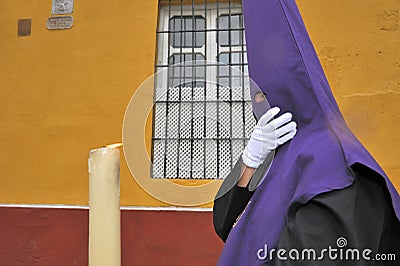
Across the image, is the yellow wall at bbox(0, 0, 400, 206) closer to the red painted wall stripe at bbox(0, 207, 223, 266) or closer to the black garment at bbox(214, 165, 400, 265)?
the red painted wall stripe at bbox(0, 207, 223, 266)

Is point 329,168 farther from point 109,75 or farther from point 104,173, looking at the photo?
point 109,75

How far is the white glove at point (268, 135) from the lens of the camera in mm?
1148

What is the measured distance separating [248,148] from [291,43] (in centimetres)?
34

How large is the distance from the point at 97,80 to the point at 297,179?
2540mm

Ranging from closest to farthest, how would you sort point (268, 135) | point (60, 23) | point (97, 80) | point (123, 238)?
Answer: 1. point (268, 135)
2. point (123, 238)
3. point (97, 80)
4. point (60, 23)

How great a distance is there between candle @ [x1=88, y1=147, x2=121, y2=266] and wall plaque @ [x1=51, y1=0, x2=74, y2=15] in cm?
266

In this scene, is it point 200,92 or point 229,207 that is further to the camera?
point 200,92

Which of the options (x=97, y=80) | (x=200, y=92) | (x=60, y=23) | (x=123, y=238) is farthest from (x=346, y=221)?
(x=60, y=23)

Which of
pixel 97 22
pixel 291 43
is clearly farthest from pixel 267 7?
pixel 97 22

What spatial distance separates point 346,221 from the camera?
87cm

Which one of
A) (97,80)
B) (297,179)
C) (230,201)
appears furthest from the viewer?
(97,80)

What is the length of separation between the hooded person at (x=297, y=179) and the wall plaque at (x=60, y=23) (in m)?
2.42

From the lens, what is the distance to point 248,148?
4.23ft

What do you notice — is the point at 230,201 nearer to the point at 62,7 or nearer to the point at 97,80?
the point at 97,80
